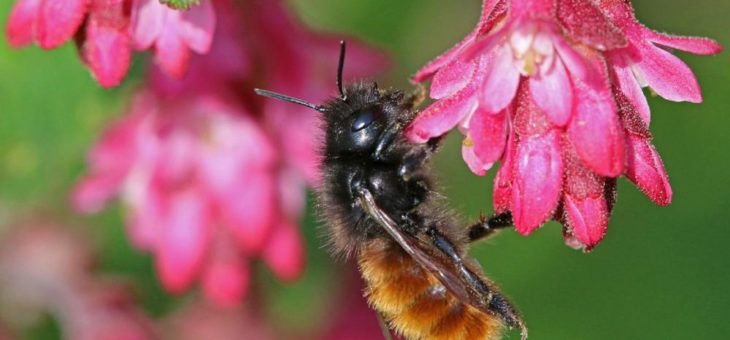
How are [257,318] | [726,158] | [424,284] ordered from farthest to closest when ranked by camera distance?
[726,158] < [257,318] < [424,284]

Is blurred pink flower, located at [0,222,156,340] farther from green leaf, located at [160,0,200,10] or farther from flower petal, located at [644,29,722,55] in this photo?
flower petal, located at [644,29,722,55]

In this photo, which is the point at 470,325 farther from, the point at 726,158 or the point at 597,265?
the point at 726,158

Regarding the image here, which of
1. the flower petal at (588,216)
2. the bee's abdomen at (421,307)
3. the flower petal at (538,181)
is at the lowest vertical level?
the bee's abdomen at (421,307)

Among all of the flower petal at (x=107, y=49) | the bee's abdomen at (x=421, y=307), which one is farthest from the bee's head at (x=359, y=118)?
the flower petal at (x=107, y=49)

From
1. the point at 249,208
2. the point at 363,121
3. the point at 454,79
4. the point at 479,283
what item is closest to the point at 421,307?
the point at 479,283

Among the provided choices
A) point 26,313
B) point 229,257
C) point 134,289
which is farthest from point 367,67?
point 26,313

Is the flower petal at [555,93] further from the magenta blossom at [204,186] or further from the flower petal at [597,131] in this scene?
the magenta blossom at [204,186]

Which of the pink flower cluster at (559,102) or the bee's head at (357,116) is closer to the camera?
the pink flower cluster at (559,102)
